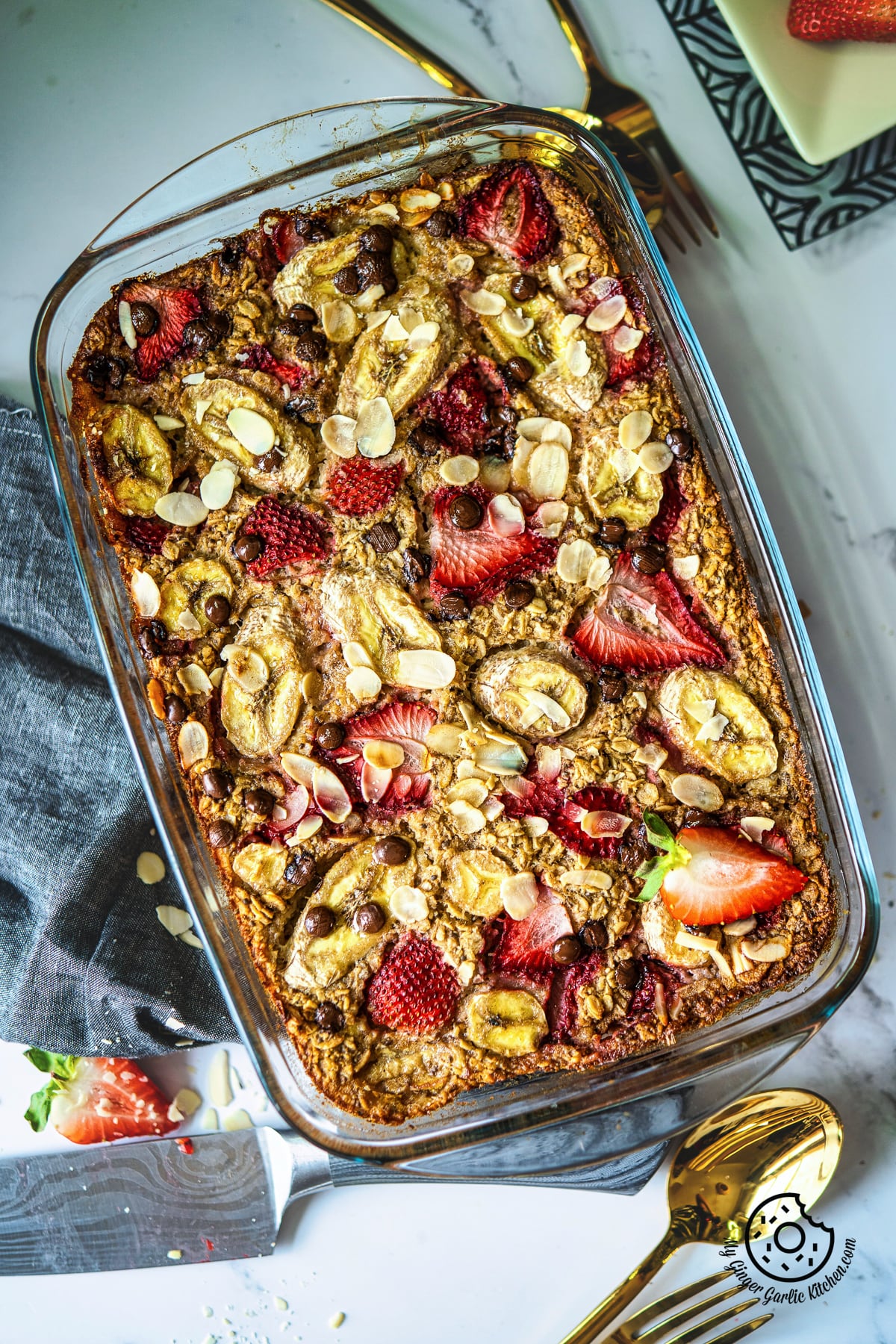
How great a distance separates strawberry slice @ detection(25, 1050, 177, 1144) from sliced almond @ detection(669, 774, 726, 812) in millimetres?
1319

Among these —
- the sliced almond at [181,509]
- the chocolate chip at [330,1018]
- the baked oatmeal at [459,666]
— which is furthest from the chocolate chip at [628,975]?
the sliced almond at [181,509]

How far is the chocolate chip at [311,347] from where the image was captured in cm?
153

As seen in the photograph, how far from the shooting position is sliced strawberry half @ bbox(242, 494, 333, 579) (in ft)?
5.06

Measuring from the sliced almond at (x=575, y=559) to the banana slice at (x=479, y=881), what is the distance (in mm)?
486

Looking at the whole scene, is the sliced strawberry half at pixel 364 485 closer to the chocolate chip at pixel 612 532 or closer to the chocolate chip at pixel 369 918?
the chocolate chip at pixel 612 532

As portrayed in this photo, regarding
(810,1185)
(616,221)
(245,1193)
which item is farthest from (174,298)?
(810,1185)

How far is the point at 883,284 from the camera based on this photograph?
1873 mm

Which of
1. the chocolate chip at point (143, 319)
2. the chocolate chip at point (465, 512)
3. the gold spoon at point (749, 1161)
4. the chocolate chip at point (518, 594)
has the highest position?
the chocolate chip at point (143, 319)

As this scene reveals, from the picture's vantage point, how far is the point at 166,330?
5.26 feet

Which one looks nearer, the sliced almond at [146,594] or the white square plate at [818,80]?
the sliced almond at [146,594]

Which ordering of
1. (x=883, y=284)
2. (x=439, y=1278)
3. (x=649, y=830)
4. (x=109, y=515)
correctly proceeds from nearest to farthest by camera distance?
Result: 1. (x=649, y=830)
2. (x=109, y=515)
3. (x=883, y=284)
4. (x=439, y=1278)

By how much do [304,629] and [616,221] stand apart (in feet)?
3.07

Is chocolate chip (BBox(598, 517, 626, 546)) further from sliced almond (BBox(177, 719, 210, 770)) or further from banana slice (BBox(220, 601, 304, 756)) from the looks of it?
sliced almond (BBox(177, 719, 210, 770))

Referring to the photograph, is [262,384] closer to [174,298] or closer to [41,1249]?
[174,298]
